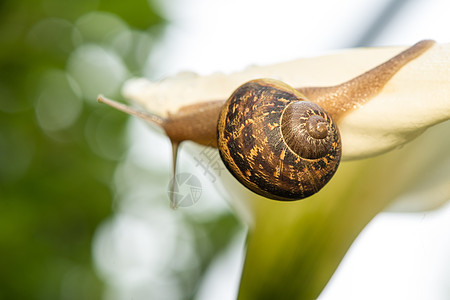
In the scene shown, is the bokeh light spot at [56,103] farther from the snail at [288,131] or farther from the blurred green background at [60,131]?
the snail at [288,131]

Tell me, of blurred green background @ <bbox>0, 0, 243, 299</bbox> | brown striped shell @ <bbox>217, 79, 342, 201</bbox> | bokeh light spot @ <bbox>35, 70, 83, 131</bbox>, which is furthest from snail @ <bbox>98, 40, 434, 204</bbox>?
bokeh light spot @ <bbox>35, 70, 83, 131</bbox>

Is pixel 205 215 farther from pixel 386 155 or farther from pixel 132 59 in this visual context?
pixel 386 155

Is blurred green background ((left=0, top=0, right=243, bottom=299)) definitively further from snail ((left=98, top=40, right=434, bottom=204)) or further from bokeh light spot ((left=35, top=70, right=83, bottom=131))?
snail ((left=98, top=40, right=434, bottom=204))

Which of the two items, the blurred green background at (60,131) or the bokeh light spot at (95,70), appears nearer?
the blurred green background at (60,131)

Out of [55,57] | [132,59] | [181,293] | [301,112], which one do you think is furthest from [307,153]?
[181,293]

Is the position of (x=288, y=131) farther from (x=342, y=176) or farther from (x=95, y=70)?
(x=95, y=70)

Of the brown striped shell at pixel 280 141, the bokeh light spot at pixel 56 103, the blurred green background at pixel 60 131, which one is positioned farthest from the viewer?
the bokeh light spot at pixel 56 103

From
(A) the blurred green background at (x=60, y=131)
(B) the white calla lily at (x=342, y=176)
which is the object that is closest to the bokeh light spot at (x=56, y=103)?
(A) the blurred green background at (x=60, y=131)
